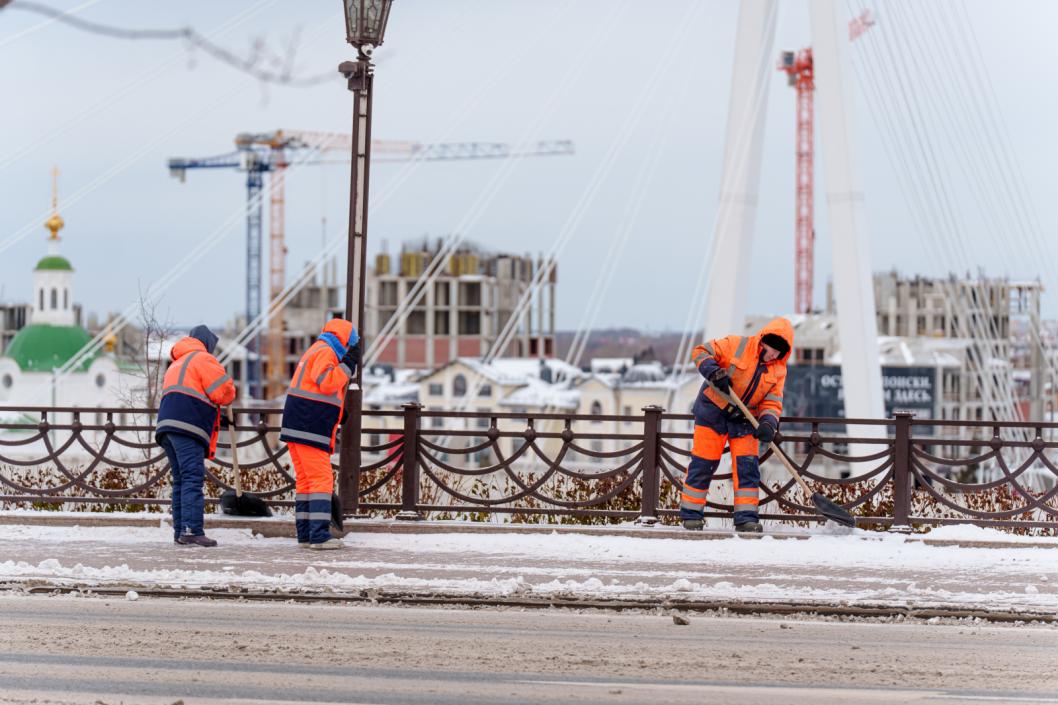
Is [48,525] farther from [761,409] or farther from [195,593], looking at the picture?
[761,409]

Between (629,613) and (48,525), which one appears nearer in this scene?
(629,613)

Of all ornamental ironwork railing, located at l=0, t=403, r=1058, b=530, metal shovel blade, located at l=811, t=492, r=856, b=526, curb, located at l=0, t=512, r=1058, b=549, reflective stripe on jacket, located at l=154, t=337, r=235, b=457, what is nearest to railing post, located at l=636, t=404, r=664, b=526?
ornamental ironwork railing, located at l=0, t=403, r=1058, b=530

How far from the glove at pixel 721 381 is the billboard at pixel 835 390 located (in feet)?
398

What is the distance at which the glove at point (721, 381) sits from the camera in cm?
1112

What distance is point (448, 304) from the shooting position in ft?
507

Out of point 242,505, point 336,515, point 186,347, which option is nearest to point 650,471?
point 336,515

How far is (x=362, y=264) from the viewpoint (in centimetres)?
1196

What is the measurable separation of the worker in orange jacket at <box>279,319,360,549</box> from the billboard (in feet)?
402

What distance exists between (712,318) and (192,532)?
1900 centimetres

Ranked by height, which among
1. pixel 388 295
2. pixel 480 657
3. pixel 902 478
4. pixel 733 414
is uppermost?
pixel 388 295

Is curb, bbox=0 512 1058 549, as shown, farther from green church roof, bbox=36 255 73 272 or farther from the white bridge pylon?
green church roof, bbox=36 255 73 272

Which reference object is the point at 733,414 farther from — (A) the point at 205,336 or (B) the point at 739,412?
(A) the point at 205,336

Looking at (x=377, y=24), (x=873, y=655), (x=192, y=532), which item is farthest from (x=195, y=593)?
(x=377, y=24)

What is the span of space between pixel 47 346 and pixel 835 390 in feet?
236
